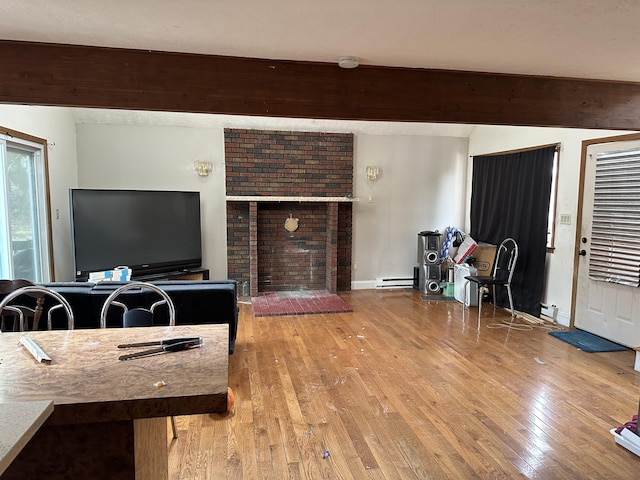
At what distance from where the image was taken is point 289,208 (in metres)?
6.25

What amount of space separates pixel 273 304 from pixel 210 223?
62.8 inches

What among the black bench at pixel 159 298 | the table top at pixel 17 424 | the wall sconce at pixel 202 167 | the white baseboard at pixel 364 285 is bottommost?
the white baseboard at pixel 364 285

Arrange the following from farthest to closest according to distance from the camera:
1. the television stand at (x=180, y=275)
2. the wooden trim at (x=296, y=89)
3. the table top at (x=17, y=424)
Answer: the television stand at (x=180, y=275) < the wooden trim at (x=296, y=89) < the table top at (x=17, y=424)

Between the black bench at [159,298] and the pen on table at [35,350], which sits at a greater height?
the pen on table at [35,350]

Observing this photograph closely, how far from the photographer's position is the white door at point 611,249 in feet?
12.8

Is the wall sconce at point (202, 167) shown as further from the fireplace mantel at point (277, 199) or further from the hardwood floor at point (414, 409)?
the hardwood floor at point (414, 409)

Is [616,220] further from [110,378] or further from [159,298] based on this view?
[110,378]

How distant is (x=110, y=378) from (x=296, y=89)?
6.05ft

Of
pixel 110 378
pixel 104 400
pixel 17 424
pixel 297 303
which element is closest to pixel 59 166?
pixel 297 303

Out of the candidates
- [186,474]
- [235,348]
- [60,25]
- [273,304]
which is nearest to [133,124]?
[273,304]

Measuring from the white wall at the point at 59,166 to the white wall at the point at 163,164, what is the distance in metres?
0.28


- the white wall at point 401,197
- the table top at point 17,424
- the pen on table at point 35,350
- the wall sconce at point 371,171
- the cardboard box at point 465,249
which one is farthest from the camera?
the white wall at point 401,197

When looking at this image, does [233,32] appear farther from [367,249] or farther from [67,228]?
[367,249]

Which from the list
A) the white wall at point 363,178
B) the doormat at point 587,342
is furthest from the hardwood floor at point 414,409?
the white wall at point 363,178
